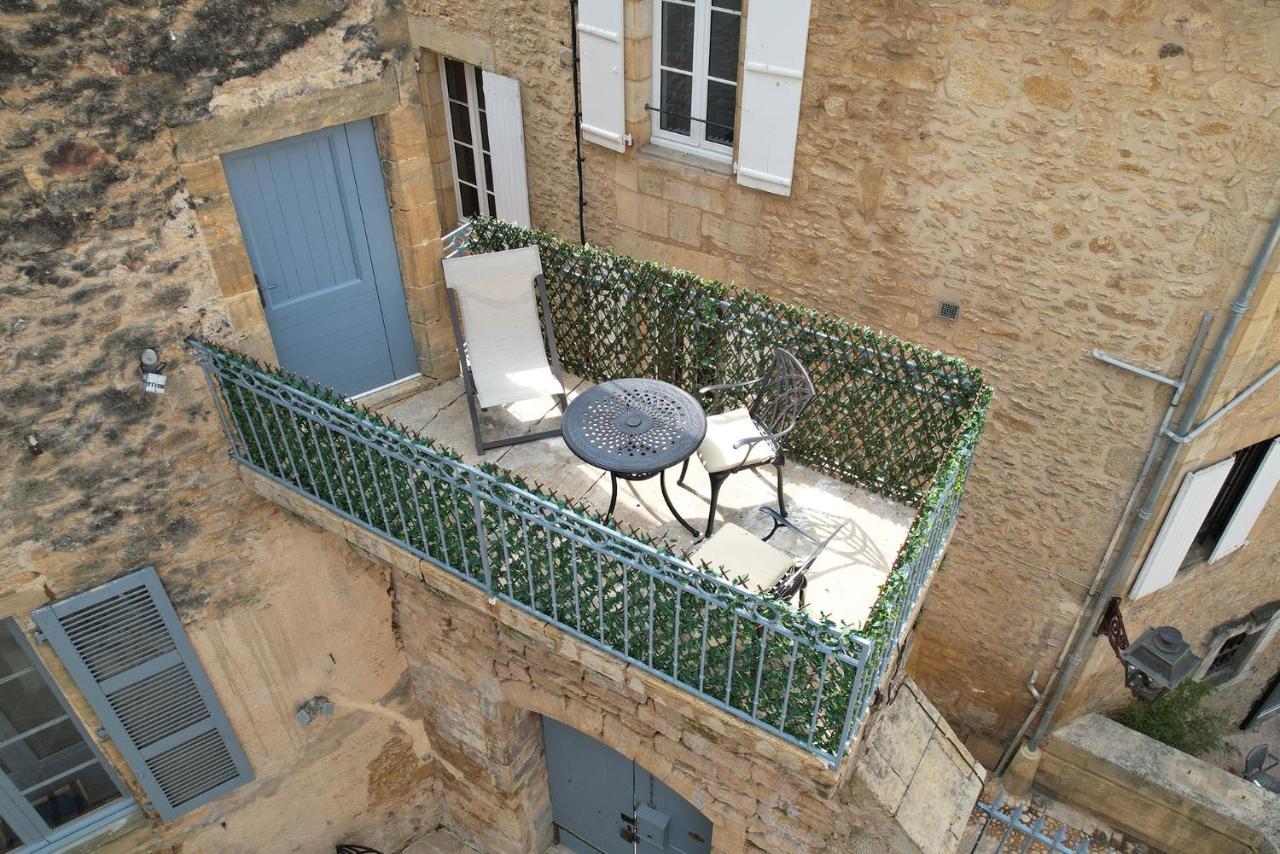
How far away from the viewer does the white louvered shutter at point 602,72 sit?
743 cm

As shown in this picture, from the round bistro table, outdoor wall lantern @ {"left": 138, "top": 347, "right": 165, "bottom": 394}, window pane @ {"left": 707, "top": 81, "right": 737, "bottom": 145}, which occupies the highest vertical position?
window pane @ {"left": 707, "top": 81, "right": 737, "bottom": 145}

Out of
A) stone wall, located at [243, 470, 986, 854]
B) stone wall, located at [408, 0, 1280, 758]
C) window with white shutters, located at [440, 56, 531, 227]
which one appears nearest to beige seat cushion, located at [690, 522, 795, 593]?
stone wall, located at [243, 470, 986, 854]

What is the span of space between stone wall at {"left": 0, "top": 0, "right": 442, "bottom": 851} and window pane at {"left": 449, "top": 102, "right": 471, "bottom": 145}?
14.2 ft

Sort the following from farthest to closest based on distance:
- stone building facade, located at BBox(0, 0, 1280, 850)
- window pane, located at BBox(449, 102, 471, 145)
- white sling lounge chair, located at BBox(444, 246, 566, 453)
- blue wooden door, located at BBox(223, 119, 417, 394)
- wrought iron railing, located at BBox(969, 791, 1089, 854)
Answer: window pane, located at BBox(449, 102, 471, 145), wrought iron railing, located at BBox(969, 791, 1089, 854), white sling lounge chair, located at BBox(444, 246, 566, 453), blue wooden door, located at BBox(223, 119, 417, 394), stone building facade, located at BBox(0, 0, 1280, 850)

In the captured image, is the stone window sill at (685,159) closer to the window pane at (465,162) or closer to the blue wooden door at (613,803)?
the window pane at (465,162)

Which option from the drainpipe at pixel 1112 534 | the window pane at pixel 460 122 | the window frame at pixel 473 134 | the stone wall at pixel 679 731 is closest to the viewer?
the stone wall at pixel 679 731

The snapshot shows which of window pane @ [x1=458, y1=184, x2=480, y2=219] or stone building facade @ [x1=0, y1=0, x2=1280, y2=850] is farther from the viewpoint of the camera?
window pane @ [x1=458, y1=184, x2=480, y2=219]

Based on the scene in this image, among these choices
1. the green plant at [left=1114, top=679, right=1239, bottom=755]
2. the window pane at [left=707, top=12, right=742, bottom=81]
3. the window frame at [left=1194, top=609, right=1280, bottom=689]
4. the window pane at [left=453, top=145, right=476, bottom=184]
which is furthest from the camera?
the window pane at [left=453, top=145, right=476, bottom=184]

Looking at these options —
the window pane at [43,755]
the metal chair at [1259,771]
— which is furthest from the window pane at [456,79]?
the metal chair at [1259,771]

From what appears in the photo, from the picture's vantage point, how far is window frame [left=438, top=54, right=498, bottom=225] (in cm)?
938

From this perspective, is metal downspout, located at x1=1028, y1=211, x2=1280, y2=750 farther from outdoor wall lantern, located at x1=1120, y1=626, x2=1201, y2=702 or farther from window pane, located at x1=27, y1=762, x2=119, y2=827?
window pane, located at x1=27, y1=762, x2=119, y2=827

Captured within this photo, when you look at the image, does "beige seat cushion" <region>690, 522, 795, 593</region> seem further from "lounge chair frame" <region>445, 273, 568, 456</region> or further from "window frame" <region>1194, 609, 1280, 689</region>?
"window frame" <region>1194, 609, 1280, 689</region>

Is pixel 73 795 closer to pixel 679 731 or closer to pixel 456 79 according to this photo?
pixel 679 731

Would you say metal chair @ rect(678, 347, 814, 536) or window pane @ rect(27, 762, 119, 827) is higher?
metal chair @ rect(678, 347, 814, 536)
